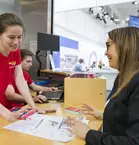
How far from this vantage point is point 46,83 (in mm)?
2803

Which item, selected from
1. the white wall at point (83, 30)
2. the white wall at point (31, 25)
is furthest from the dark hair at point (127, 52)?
the white wall at point (83, 30)

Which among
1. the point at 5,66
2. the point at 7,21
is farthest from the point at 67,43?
the point at 7,21

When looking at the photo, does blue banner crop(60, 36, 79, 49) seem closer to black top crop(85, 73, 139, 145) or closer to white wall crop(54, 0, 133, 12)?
white wall crop(54, 0, 133, 12)

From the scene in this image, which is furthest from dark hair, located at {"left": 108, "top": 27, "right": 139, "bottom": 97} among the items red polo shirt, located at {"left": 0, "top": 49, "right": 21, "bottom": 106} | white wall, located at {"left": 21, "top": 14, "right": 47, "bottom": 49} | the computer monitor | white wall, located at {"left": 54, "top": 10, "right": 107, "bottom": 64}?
white wall, located at {"left": 54, "top": 10, "right": 107, "bottom": 64}

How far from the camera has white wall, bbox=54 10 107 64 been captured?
16.9 feet

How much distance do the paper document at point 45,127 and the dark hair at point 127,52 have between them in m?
0.35

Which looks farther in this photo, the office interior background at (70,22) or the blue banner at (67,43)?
the blue banner at (67,43)

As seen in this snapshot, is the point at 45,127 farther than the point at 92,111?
No

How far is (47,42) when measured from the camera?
3084 mm

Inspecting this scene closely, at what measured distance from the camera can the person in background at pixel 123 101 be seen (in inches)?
30.2

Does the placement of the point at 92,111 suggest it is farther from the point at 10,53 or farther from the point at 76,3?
the point at 76,3

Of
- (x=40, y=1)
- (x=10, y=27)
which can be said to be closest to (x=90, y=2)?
(x=40, y=1)

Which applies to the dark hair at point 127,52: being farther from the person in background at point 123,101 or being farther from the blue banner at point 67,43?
the blue banner at point 67,43

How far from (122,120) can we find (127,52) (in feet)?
1.00
